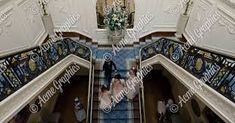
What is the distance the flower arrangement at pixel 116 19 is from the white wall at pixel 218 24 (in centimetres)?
285

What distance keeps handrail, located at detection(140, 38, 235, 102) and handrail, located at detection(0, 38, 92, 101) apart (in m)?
3.80

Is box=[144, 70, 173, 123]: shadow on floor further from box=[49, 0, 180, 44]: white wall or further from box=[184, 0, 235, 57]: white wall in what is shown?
box=[184, 0, 235, 57]: white wall

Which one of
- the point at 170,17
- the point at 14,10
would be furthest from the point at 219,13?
the point at 14,10

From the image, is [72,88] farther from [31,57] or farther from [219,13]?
[219,13]

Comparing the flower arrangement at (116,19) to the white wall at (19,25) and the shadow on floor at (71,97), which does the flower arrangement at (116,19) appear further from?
the shadow on floor at (71,97)

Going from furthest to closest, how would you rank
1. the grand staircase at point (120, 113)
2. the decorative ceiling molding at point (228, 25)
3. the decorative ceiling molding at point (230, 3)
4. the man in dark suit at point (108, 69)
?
1. the man in dark suit at point (108, 69)
2. the grand staircase at point (120, 113)
3. the decorative ceiling molding at point (228, 25)
4. the decorative ceiling molding at point (230, 3)

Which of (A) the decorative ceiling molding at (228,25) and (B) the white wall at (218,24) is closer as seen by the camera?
(A) the decorative ceiling molding at (228,25)

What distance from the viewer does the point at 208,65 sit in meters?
6.38

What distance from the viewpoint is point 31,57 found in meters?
7.14

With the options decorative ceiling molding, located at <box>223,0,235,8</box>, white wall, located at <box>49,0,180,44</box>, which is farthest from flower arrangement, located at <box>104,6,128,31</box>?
decorative ceiling molding, located at <box>223,0,235,8</box>

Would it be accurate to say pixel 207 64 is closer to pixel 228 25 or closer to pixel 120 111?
pixel 228 25

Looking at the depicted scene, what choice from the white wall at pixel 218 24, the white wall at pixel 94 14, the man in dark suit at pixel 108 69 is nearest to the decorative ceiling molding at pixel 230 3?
the white wall at pixel 218 24

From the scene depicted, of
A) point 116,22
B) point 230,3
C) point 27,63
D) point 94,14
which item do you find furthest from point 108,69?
point 230,3

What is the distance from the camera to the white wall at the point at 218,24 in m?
7.79
